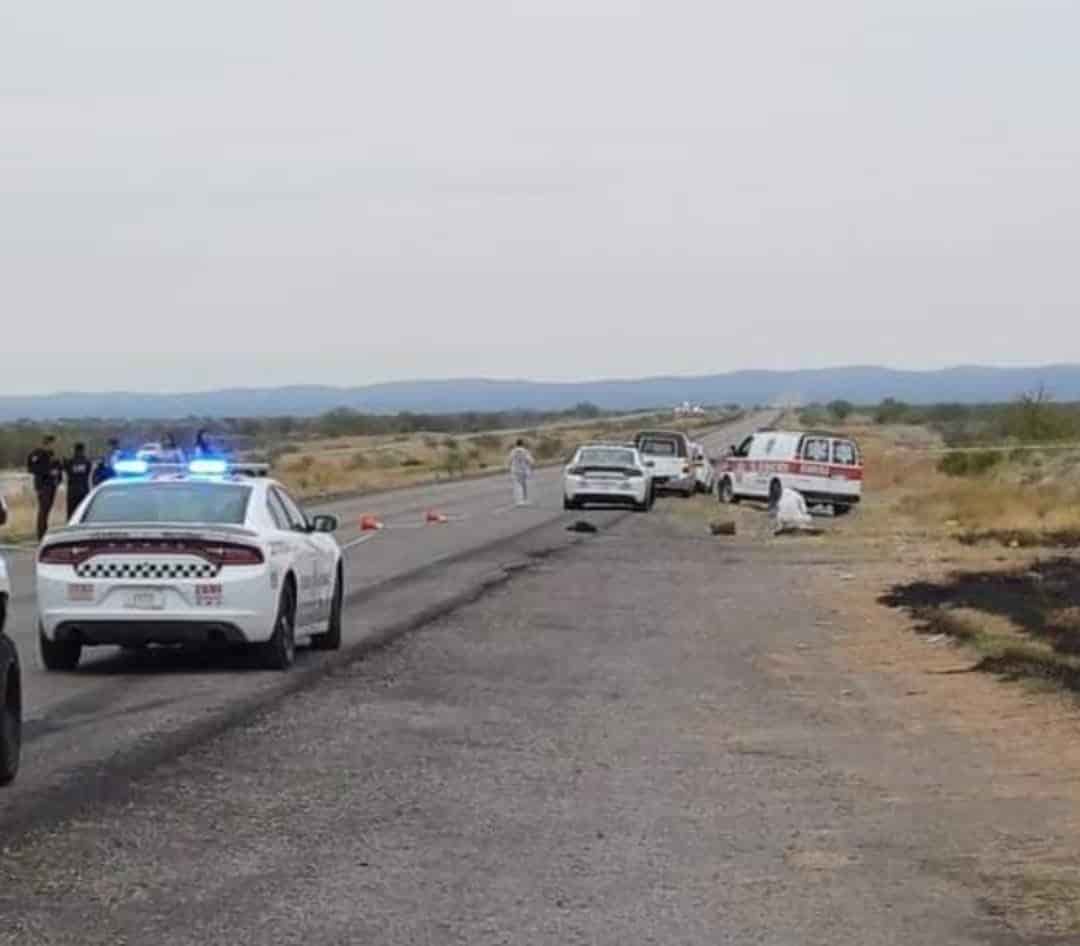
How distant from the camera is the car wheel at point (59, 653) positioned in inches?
746

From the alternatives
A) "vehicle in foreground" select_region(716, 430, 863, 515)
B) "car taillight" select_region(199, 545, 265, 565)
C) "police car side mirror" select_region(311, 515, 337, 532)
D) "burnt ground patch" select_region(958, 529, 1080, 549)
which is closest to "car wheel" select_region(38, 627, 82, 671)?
"car taillight" select_region(199, 545, 265, 565)

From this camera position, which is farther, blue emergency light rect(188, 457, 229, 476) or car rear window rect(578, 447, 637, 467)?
car rear window rect(578, 447, 637, 467)

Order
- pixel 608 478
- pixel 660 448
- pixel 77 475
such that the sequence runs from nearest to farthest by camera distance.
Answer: pixel 77 475, pixel 608 478, pixel 660 448

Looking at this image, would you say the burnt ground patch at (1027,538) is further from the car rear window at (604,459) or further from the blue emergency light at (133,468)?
the blue emergency light at (133,468)

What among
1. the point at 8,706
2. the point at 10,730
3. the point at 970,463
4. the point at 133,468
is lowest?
the point at 970,463

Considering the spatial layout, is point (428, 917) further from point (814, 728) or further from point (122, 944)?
point (814, 728)

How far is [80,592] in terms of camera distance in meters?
18.5

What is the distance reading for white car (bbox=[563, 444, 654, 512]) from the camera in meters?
54.6

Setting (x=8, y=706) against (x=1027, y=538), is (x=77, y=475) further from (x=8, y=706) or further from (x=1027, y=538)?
(x=8, y=706)

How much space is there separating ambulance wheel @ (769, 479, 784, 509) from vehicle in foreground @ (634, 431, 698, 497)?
8.84 meters

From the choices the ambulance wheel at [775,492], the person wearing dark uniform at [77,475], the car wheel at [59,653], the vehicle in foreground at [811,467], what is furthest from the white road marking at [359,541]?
the car wheel at [59,653]

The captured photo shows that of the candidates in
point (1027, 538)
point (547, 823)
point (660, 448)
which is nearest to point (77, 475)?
point (1027, 538)

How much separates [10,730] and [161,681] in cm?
539

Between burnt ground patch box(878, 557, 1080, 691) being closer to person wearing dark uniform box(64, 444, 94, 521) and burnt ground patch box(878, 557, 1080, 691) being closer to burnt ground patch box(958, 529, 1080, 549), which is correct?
→ burnt ground patch box(958, 529, 1080, 549)
